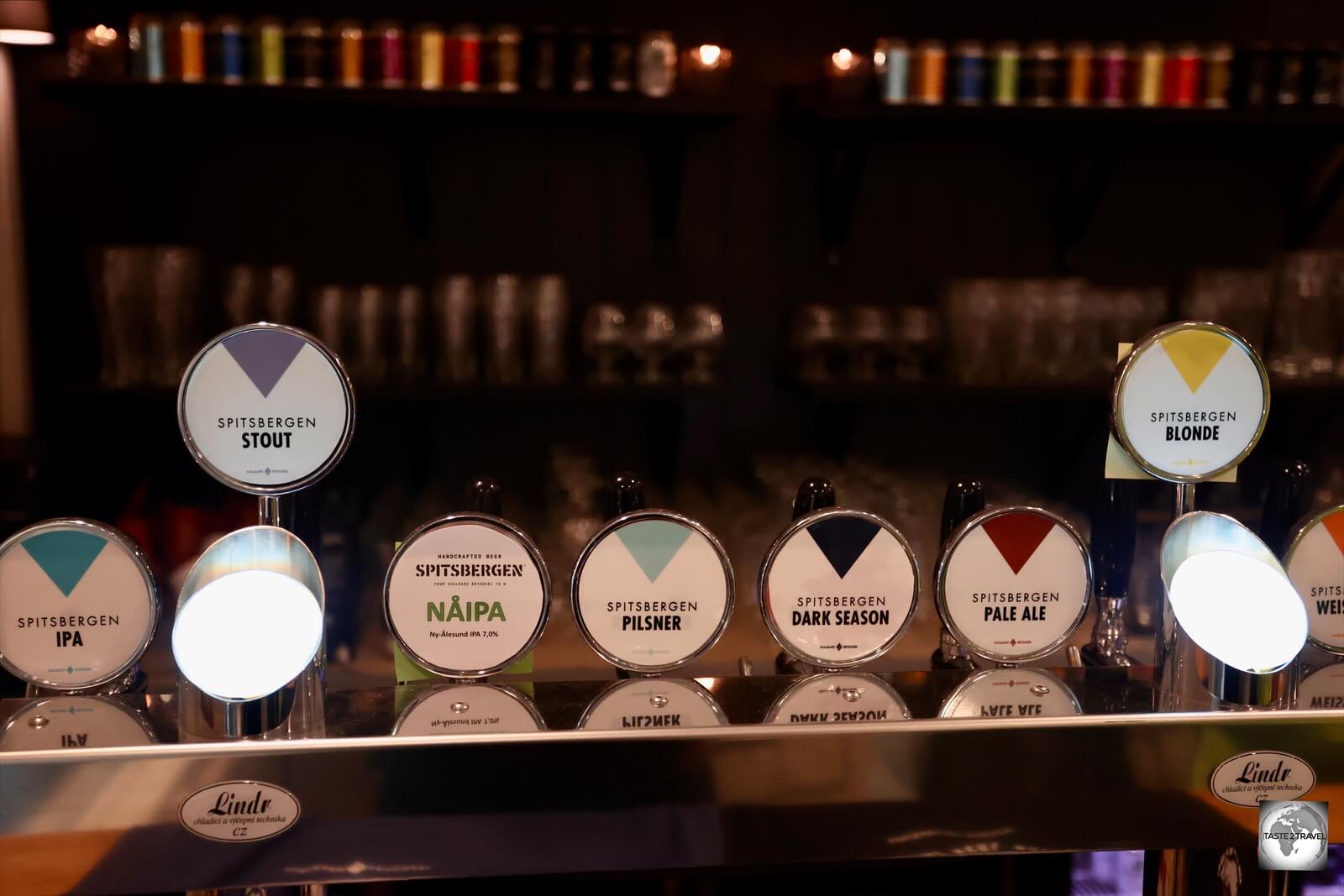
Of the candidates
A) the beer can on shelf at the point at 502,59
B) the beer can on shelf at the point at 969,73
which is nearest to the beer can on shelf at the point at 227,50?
the beer can on shelf at the point at 502,59

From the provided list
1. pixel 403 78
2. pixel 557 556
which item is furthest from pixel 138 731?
pixel 403 78

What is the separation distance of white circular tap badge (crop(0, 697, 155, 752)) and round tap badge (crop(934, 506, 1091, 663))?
45cm

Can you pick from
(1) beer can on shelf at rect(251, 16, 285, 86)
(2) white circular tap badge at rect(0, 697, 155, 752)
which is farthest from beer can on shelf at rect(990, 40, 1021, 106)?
(2) white circular tap badge at rect(0, 697, 155, 752)

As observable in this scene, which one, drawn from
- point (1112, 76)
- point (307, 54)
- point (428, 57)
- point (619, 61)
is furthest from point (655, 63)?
point (1112, 76)

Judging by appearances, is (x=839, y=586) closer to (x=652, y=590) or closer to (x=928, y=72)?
(x=652, y=590)

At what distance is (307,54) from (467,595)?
6.09 ft

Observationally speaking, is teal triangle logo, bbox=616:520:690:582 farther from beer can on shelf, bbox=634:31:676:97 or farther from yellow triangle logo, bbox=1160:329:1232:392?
beer can on shelf, bbox=634:31:676:97

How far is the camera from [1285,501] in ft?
2.19

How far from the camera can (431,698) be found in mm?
613

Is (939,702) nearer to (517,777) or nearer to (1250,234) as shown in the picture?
(517,777)

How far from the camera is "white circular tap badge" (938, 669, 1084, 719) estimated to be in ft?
1.94

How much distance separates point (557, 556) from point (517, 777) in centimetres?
136

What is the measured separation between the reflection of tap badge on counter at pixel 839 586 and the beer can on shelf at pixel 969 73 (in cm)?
189

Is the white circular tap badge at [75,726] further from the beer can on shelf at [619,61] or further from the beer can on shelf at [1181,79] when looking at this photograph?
the beer can on shelf at [1181,79]
